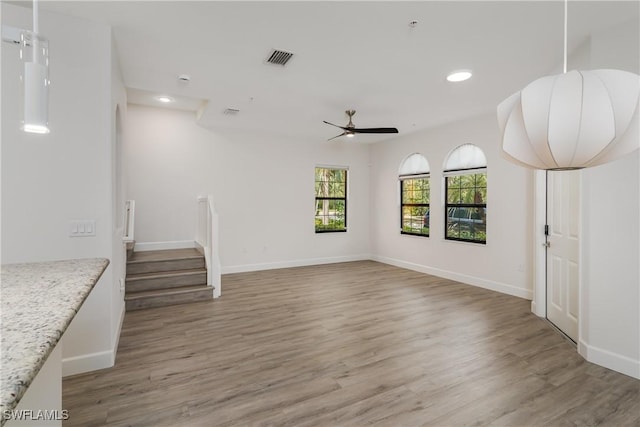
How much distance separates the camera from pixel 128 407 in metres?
2.20

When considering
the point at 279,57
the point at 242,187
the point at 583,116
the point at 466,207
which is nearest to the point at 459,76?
the point at 279,57

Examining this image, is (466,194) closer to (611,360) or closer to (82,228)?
(611,360)

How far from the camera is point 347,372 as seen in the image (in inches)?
104

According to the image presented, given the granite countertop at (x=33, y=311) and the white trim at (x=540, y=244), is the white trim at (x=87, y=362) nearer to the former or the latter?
the granite countertop at (x=33, y=311)

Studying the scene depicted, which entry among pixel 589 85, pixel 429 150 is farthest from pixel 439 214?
pixel 589 85

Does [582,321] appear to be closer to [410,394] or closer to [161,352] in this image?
[410,394]

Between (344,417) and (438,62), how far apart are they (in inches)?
129

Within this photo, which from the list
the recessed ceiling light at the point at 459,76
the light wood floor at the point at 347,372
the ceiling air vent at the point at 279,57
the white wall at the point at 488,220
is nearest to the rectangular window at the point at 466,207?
the white wall at the point at 488,220

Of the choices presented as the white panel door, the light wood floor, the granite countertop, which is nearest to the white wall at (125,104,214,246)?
the light wood floor

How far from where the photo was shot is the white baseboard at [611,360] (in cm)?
258

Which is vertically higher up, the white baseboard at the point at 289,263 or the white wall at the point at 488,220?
the white wall at the point at 488,220

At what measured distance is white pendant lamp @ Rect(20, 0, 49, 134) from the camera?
1.11 meters

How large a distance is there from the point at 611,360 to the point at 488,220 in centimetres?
280

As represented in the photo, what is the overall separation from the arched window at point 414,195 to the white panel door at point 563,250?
2701 millimetres
